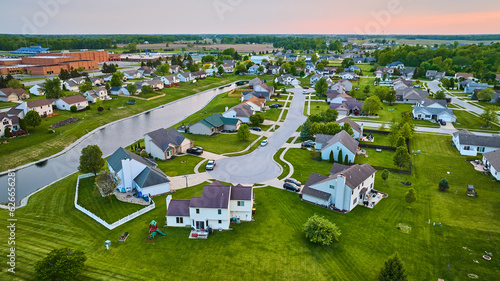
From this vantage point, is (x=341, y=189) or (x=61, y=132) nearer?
(x=341, y=189)

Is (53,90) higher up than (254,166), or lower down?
higher up

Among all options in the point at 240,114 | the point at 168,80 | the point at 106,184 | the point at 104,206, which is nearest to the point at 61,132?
the point at 106,184

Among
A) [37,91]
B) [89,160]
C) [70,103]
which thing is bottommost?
[89,160]

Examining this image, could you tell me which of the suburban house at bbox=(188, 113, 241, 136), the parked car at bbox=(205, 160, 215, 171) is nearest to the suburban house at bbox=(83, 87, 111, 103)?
the suburban house at bbox=(188, 113, 241, 136)

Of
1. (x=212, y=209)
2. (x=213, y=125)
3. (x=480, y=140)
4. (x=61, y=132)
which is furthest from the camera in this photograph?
(x=61, y=132)

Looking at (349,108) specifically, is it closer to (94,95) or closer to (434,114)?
(434,114)

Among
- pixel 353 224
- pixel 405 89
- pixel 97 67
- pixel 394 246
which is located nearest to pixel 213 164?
pixel 353 224
